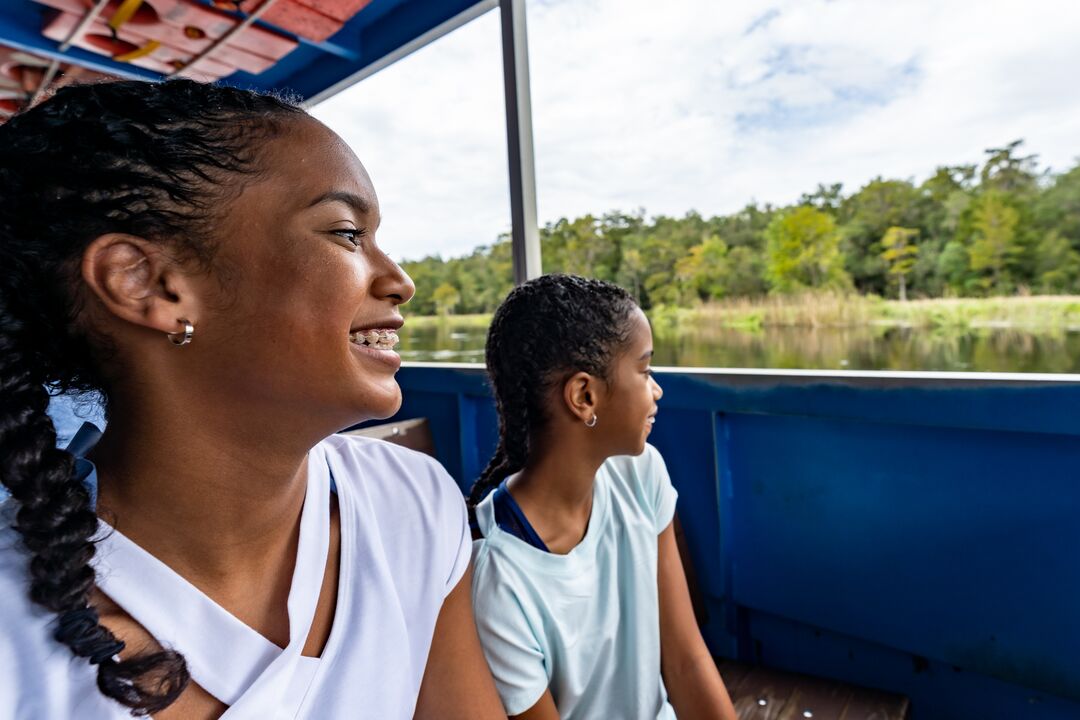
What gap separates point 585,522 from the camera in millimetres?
1317

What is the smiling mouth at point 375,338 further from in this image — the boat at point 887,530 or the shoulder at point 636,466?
the boat at point 887,530

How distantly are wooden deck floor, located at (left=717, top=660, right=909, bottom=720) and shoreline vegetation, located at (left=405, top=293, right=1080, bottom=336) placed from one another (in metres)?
0.92

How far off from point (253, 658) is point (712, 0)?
2.10 meters

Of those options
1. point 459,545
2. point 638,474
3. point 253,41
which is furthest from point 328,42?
point 459,545

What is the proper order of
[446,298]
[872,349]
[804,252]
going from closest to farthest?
[872,349], [804,252], [446,298]

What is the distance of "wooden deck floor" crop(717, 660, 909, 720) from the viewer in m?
1.41

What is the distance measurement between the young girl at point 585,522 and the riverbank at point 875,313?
0.71 meters

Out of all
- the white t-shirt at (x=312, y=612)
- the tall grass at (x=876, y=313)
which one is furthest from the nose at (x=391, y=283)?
the tall grass at (x=876, y=313)

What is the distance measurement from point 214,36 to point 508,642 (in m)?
2.86

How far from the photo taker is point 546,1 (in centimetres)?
239

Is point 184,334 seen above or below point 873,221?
below

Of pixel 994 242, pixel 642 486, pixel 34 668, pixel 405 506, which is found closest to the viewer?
pixel 34 668

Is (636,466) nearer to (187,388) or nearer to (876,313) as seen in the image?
(876,313)

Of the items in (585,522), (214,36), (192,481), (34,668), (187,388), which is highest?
(214,36)
